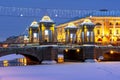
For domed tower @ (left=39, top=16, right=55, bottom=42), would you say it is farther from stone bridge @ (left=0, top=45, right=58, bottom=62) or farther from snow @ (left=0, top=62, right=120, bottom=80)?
snow @ (left=0, top=62, right=120, bottom=80)

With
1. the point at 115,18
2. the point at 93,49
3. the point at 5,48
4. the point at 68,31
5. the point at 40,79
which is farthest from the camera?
the point at 115,18

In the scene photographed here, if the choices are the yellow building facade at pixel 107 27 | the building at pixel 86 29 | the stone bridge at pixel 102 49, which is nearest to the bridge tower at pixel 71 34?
the building at pixel 86 29

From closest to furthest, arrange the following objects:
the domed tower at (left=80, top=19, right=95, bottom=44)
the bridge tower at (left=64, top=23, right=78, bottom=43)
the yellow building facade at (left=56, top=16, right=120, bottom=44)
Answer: the domed tower at (left=80, top=19, right=95, bottom=44) < the bridge tower at (left=64, top=23, right=78, bottom=43) < the yellow building facade at (left=56, top=16, right=120, bottom=44)

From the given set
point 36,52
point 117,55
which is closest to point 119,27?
point 117,55

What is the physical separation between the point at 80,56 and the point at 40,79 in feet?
153

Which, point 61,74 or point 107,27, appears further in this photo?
point 107,27

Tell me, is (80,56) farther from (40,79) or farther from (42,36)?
(40,79)

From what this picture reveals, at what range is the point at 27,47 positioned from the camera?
79000 mm

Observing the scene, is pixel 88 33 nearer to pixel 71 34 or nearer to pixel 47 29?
pixel 71 34

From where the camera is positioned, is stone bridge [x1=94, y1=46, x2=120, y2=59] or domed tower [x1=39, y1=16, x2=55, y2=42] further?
stone bridge [x1=94, y1=46, x2=120, y2=59]

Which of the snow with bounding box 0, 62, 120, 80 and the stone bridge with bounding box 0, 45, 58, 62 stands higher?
the stone bridge with bounding box 0, 45, 58, 62

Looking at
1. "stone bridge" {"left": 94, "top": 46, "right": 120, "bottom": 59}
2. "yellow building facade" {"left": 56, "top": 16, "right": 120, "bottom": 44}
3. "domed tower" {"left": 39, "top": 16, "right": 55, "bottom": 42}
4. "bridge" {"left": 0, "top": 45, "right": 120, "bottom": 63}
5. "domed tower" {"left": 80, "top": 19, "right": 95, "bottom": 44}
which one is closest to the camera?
"bridge" {"left": 0, "top": 45, "right": 120, "bottom": 63}

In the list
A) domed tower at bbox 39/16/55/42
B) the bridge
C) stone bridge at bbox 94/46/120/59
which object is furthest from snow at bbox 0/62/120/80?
stone bridge at bbox 94/46/120/59

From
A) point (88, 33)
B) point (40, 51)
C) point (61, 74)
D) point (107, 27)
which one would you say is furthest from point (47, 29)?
point (107, 27)
